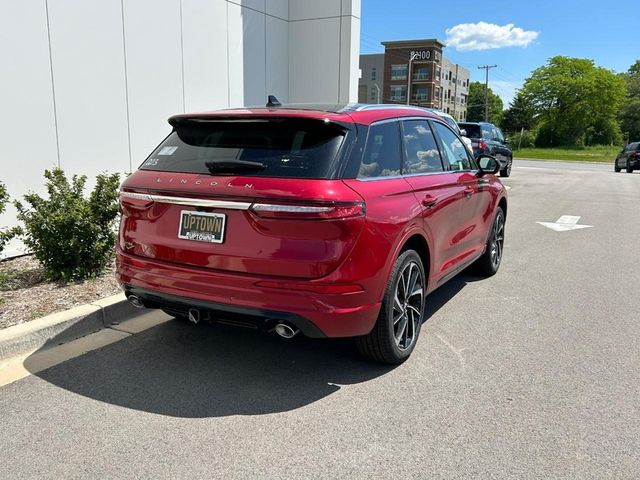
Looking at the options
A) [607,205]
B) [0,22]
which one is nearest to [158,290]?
[0,22]

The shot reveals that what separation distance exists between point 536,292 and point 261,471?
424 centimetres

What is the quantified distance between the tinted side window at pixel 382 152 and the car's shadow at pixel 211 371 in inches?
55.0

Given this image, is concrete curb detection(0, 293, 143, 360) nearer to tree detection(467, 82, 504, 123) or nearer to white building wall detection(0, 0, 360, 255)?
white building wall detection(0, 0, 360, 255)

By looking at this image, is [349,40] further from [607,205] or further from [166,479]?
[166,479]

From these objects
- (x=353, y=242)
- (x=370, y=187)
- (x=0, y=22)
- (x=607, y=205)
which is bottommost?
(x=607, y=205)

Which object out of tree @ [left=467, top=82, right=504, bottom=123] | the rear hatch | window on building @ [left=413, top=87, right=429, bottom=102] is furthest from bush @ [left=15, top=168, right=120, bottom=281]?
tree @ [left=467, top=82, right=504, bottom=123]

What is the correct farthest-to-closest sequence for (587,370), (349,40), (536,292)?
(349,40)
(536,292)
(587,370)

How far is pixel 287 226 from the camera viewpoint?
3.29 metres

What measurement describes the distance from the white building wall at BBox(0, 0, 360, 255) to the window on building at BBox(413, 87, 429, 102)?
291 feet

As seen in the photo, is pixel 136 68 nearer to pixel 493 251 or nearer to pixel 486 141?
pixel 493 251

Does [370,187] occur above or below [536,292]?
above

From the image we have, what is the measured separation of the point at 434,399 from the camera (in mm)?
3529

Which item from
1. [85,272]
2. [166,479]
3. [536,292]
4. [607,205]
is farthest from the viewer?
[607,205]

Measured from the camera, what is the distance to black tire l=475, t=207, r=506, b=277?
6.43 metres
